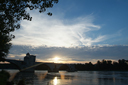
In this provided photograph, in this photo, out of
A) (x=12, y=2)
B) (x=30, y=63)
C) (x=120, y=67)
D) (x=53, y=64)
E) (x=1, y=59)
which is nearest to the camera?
(x=12, y=2)

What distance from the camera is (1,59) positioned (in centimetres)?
2775

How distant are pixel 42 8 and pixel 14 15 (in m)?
4.02

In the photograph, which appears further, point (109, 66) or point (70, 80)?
point (109, 66)

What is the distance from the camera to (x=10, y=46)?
1106 inches

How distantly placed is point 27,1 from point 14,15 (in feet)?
8.97

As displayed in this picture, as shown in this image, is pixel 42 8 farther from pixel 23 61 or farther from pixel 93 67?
pixel 93 67

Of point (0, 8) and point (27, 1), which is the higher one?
point (27, 1)

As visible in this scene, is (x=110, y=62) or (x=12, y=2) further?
(x=110, y=62)

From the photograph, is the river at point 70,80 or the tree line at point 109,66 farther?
the tree line at point 109,66

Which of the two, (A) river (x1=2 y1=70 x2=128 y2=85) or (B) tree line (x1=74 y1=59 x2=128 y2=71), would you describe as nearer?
(A) river (x1=2 y1=70 x2=128 y2=85)

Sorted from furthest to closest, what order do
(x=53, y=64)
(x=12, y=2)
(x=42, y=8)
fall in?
(x=53, y=64)
(x=42, y=8)
(x=12, y=2)

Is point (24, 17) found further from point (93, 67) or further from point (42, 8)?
point (93, 67)

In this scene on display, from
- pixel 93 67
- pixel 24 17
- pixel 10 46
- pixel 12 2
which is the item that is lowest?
pixel 93 67

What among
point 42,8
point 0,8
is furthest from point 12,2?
point 42,8
